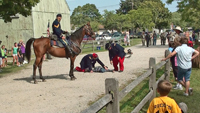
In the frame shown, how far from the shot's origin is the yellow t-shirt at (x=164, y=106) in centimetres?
397

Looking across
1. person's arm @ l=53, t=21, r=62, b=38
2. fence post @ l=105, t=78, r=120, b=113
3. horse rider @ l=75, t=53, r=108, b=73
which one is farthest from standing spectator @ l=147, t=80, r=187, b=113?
horse rider @ l=75, t=53, r=108, b=73

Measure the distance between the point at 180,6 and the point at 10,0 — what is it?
856 inches

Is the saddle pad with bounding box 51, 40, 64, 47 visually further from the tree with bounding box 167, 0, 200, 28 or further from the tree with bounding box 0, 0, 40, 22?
the tree with bounding box 167, 0, 200, 28

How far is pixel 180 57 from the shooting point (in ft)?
23.6

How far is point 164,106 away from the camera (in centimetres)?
402

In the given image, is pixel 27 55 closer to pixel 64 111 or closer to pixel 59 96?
pixel 59 96

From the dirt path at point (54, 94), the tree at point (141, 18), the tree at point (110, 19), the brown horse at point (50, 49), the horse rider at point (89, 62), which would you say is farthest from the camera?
the tree at point (110, 19)

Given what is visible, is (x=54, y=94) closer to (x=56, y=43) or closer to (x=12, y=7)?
(x=56, y=43)

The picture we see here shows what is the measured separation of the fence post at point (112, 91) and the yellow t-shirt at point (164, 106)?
60 centimetres

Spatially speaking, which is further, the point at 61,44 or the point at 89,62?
the point at 89,62

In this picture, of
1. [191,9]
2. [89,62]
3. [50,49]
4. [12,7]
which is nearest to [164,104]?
[50,49]

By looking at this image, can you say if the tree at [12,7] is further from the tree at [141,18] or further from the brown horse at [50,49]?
the tree at [141,18]

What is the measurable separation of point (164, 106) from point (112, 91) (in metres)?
0.85

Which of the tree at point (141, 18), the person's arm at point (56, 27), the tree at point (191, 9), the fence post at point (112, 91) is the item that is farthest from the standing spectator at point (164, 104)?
the tree at point (141, 18)
